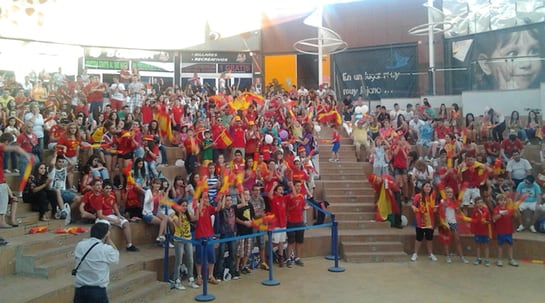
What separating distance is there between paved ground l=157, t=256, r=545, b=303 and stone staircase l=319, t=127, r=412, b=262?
0.44m

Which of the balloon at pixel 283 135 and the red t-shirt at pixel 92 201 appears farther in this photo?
the balloon at pixel 283 135

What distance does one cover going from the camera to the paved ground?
8.30 meters

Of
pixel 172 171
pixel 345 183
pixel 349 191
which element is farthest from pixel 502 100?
pixel 172 171

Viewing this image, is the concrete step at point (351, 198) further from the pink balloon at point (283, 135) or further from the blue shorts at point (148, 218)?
the blue shorts at point (148, 218)

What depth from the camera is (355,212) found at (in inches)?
498

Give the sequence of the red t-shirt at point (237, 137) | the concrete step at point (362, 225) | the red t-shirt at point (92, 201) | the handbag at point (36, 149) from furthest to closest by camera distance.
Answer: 1. the red t-shirt at point (237, 137)
2. the concrete step at point (362, 225)
3. the handbag at point (36, 149)
4. the red t-shirt at point (92, 201)

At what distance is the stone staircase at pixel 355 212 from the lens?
36.6 feet

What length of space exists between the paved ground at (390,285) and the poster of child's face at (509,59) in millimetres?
8780

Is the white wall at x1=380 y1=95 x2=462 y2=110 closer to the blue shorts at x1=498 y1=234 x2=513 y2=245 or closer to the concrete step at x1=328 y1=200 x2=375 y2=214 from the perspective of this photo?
the concrete step at x1=328 y1=200 x2=375 y2=214

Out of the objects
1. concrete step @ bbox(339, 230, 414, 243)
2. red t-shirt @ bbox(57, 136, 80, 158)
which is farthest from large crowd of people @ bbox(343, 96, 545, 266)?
red t-shirt @ bbox(57, 136, 80, 158)

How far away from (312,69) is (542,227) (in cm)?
1884

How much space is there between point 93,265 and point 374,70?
2100 cm

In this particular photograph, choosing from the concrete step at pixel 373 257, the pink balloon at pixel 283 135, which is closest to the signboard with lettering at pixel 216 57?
the pink balloon at pixel 283 135

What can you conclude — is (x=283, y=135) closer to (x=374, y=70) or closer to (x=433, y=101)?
(x=433, y=101)
